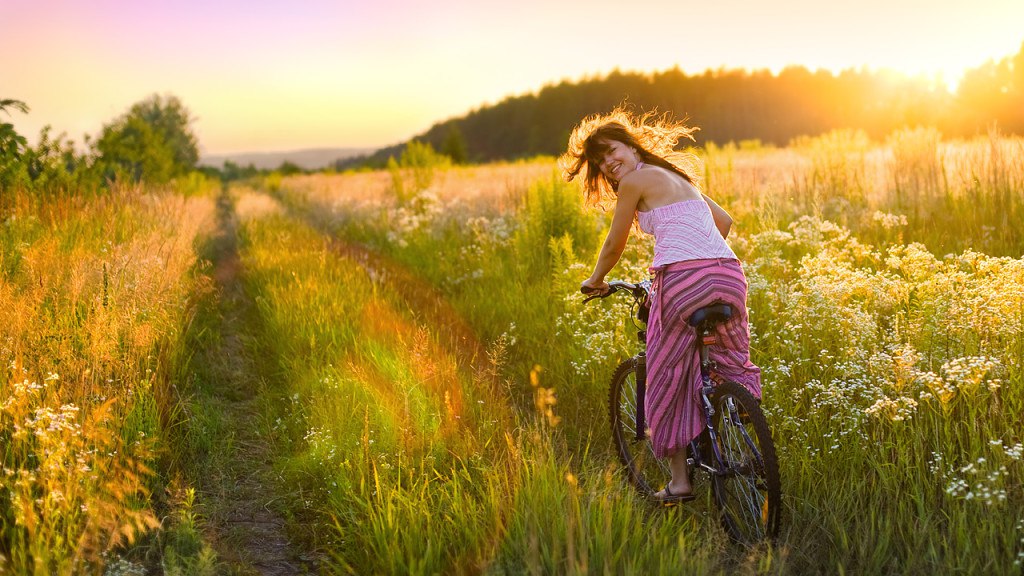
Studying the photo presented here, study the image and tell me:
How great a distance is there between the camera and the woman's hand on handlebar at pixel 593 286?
3.99 m

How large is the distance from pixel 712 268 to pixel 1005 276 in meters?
2.26

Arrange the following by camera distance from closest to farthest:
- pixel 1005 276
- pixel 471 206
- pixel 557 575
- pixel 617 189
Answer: pixel 557 575, pixel 617 189, pixel 1005 276, pixel 471 206

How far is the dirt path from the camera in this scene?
3682 millimetres

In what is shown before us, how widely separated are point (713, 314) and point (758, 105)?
229ft

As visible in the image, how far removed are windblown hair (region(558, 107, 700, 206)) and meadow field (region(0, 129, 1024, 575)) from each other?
4.05 ft

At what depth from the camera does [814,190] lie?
10.1 m

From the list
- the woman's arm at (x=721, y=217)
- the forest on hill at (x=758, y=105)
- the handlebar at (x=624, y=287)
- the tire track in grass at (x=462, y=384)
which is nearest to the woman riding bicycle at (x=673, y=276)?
the handlebar at (x=624, y=287)

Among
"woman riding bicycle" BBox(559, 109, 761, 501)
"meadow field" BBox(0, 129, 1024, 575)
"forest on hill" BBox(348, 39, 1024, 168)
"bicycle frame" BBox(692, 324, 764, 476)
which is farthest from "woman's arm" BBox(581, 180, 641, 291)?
"forest on hill" BBox(348, 39, 1024, 168)

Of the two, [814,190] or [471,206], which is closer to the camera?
[814,190]

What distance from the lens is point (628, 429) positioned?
4504 mm

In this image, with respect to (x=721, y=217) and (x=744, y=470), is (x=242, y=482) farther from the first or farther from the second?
(x=721, y=217)

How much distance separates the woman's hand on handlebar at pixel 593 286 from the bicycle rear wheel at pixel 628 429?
522 millimetres

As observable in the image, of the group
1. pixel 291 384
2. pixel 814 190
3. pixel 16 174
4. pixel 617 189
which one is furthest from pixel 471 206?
pixel 617 189

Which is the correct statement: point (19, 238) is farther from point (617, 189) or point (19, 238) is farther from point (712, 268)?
point (712, 268)
